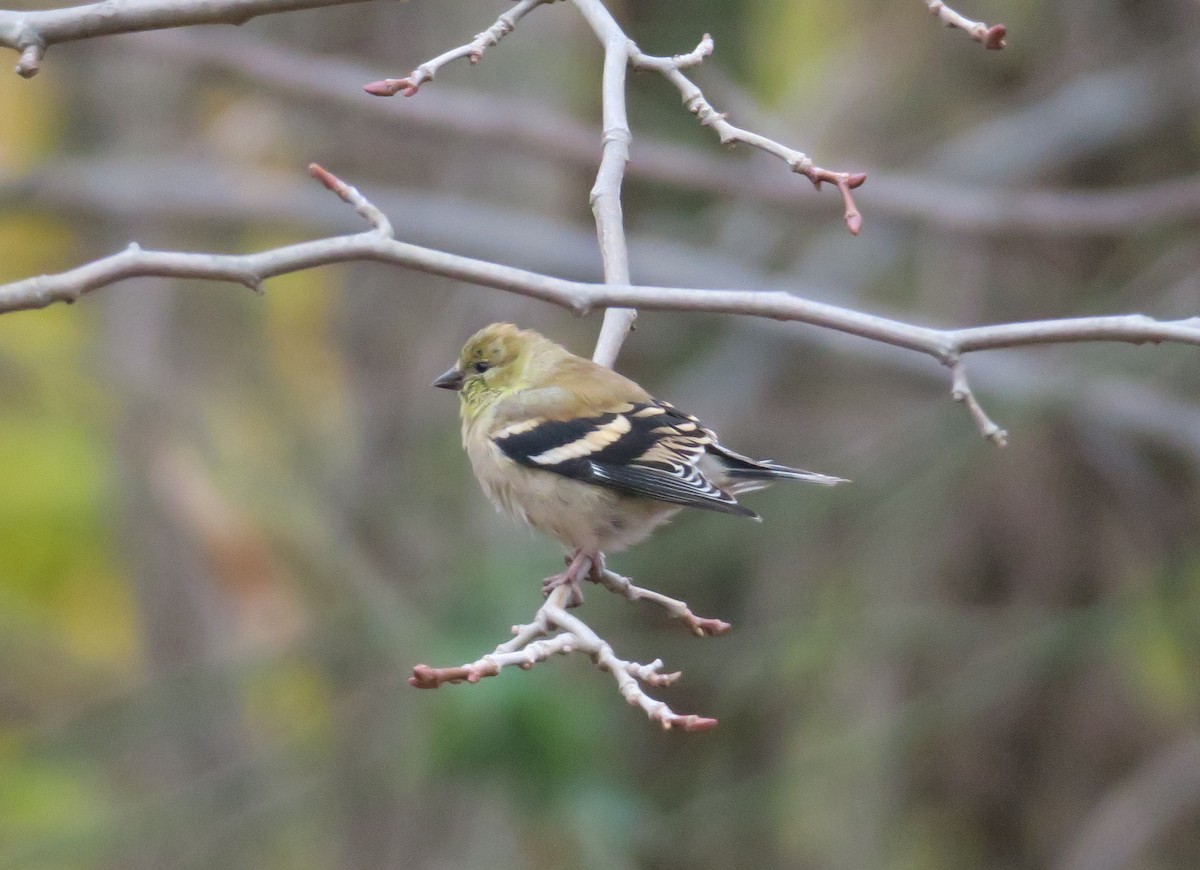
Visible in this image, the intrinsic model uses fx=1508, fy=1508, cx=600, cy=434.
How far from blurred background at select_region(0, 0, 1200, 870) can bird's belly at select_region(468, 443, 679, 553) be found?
1.56 metres

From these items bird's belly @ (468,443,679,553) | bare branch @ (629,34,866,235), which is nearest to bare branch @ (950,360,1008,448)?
bare branch @ (629,34,866,235)

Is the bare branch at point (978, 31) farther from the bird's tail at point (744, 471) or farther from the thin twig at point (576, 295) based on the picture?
the bird's tail at point (744, 471)

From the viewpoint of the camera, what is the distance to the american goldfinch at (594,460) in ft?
14.7

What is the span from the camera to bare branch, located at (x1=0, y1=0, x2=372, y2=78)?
2963 mm

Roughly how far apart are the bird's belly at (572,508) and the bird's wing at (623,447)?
4 centimetres

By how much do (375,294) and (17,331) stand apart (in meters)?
2.52

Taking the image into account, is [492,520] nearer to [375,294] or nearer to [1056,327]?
[375,294]

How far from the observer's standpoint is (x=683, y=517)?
770 cm

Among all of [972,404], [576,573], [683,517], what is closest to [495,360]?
[576,573]

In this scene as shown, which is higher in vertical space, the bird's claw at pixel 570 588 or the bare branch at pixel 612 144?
the bare branch at pixel 612 144

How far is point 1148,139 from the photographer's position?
8242 mm

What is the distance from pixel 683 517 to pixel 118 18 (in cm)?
508

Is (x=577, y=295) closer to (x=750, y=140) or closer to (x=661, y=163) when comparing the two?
(x=750, y=140)

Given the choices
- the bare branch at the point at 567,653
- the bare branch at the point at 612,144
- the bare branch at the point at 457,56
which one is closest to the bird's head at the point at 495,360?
the bare branch at the point at 612,144
